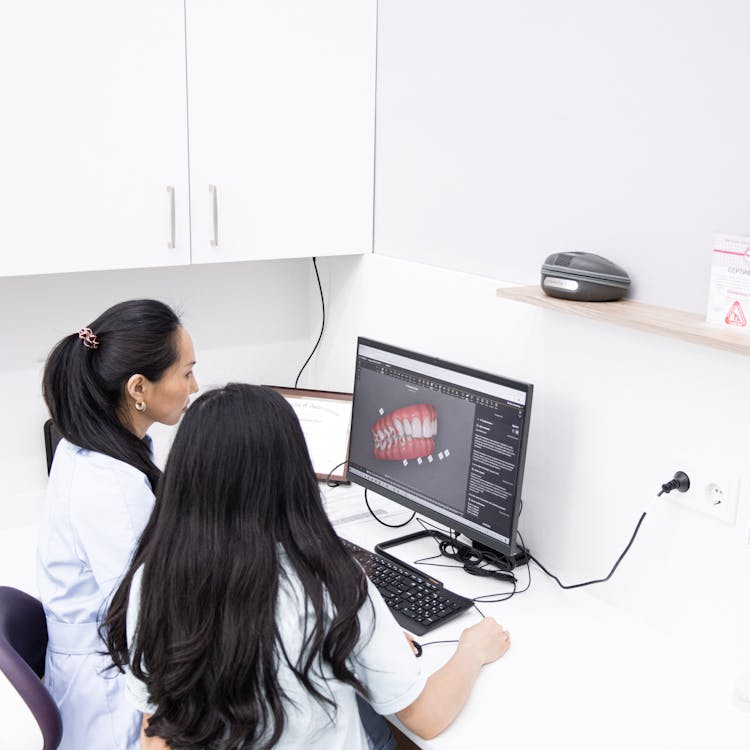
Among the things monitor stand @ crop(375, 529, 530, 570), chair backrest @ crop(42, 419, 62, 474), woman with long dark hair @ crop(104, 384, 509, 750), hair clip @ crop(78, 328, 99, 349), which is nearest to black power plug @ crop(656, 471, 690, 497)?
monitor stand @ crop(375, 529, 530, 570)

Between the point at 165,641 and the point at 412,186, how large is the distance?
1.30 metres

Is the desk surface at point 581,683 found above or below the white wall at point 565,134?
below

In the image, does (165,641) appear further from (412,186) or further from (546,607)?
(412,186)

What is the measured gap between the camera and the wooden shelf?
1.33 meters

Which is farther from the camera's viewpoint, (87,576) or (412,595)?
(412,595)

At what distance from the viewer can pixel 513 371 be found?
74.3 inches

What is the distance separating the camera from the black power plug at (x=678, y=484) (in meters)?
1.53

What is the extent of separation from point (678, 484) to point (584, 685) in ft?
1.22

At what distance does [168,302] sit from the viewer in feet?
7.82

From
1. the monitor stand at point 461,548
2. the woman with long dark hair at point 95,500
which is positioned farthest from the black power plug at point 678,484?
the woman with long dark hair at point 95,500

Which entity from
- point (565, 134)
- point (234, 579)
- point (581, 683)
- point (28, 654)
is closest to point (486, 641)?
point (581, 683)

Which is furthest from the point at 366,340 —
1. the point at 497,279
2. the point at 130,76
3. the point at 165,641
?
the point at 165,641

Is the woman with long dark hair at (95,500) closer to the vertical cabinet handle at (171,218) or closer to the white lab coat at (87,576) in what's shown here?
the white lab coat at (87,576)

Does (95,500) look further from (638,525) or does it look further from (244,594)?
(638,525)
